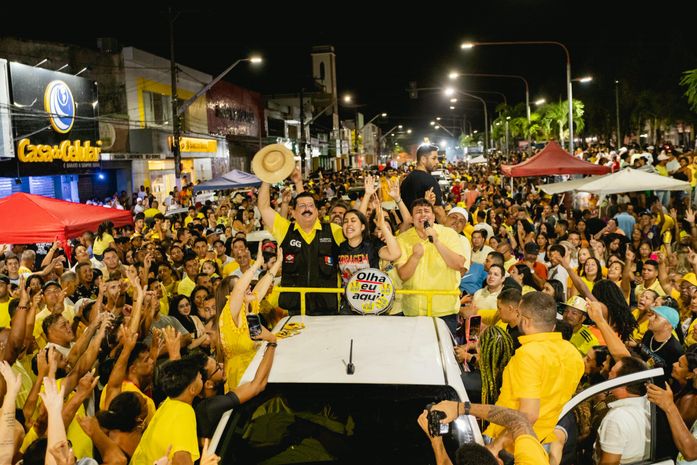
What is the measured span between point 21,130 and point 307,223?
55.7 ft

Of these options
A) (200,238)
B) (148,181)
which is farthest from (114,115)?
(200,238)

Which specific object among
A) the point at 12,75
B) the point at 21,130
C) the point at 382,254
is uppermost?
the point at 12,75

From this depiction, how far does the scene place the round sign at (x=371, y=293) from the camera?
4.80 meters

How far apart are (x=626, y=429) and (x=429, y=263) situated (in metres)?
2.34

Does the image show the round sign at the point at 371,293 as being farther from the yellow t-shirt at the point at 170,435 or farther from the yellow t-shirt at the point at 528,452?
the yellow t-shirt at the point at 528,452

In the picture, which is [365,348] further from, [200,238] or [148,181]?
[148,181]

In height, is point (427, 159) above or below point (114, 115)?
below

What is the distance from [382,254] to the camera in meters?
5.59

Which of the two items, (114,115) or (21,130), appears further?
(114,115)

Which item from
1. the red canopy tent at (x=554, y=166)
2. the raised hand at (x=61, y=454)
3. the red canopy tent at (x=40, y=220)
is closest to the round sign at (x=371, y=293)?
the raised hand at (x=61, y=454)

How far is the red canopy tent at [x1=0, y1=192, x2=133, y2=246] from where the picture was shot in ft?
27.7

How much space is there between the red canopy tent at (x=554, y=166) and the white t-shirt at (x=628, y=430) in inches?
553

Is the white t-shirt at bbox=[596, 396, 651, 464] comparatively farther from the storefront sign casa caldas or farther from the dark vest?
the storefront sign casa caldas

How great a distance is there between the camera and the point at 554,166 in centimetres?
1720
